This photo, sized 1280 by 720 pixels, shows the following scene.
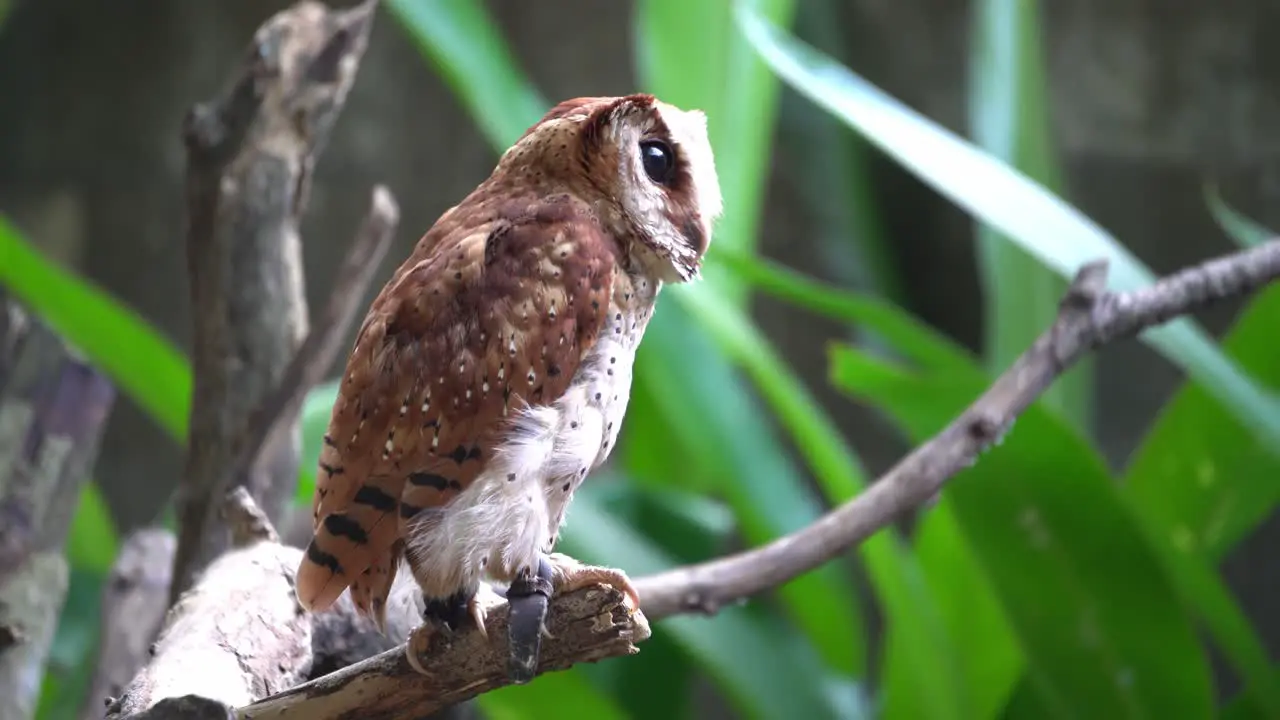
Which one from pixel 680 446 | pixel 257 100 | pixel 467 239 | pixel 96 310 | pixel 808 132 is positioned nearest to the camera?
pixel 467 239

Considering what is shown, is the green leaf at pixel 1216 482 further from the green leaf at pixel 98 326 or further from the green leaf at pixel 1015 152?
the green leaf at pixel 98 326

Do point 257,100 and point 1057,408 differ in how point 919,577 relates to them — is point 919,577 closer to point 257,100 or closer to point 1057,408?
point 1057,408

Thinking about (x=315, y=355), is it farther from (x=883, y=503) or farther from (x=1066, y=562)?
(x=1066, y=562)

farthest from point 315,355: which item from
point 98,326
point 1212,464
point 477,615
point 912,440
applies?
point 1212,464

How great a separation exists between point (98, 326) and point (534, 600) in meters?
0.90

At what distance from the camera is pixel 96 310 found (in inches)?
51.4

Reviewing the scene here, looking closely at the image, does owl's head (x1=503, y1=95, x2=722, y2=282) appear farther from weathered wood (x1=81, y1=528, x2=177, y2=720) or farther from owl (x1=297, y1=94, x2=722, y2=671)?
weathered wood (x1=81, y1=528, x2=177, y2=720)

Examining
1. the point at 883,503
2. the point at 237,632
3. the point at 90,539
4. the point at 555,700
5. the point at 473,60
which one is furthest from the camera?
the point at 90,539

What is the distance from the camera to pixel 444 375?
0.59 meters

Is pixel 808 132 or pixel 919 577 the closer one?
pixel 919 577

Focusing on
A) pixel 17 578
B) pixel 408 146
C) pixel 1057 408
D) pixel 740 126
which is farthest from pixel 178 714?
pixel 408 146

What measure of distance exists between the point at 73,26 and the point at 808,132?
5.05 ft

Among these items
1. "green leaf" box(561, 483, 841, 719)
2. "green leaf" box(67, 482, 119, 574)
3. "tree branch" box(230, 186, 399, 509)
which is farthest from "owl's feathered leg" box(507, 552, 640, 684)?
"green leaf" box(67, 482, 119, 574)

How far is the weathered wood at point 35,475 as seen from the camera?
980 mm
